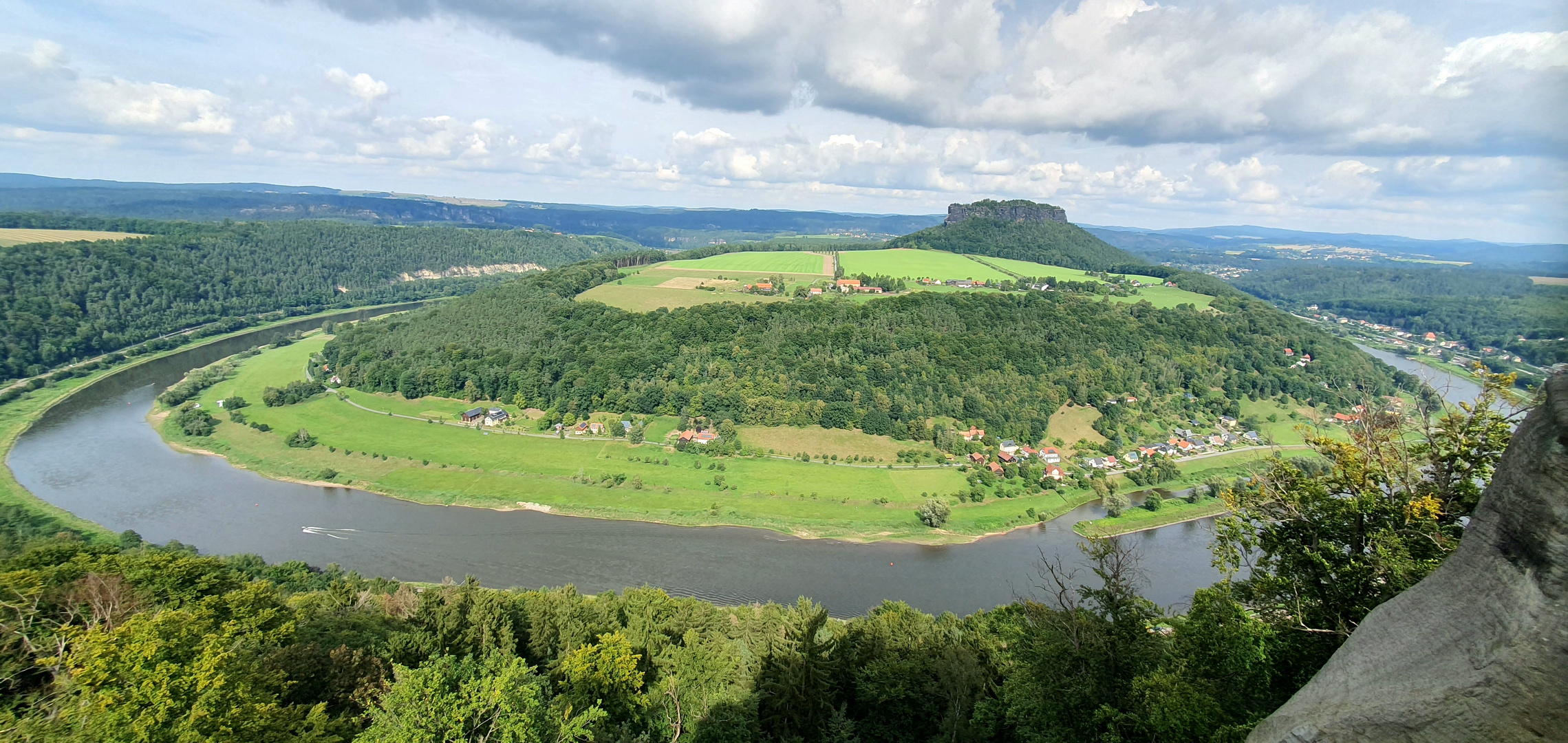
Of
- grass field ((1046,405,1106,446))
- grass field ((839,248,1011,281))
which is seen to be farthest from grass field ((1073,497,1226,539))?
grass field ((839,248,1011,281))

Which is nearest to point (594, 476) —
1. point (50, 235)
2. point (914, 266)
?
point (914, 266)

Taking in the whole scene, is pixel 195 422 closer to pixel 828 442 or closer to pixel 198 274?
pixel 828 442

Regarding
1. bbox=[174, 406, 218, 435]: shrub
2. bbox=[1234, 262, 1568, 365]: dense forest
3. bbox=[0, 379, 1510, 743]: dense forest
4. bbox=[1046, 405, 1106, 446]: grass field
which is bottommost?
bbox=[174, 406, 218, 435]: shrub

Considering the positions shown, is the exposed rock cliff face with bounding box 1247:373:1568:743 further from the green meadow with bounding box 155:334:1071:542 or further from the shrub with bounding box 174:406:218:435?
the shrub with bounding box 174:406:218:435

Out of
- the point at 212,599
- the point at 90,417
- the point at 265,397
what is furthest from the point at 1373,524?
the point at 90,417

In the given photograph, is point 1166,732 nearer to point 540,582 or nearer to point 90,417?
point 540,582
